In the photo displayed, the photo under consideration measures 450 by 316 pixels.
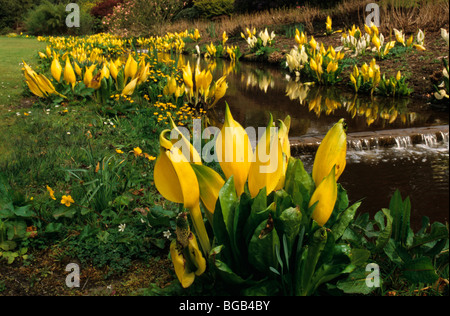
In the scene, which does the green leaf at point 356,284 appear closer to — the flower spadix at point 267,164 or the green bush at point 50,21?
the flower spadix at point 267,164

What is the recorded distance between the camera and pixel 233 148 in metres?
1.50

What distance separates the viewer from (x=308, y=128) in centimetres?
470

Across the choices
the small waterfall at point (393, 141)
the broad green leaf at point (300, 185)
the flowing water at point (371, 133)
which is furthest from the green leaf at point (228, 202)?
the small waterfall at point (393, 141)

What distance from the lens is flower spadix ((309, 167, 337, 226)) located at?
1.49 metres

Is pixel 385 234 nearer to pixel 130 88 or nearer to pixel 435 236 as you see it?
pixel 435 236

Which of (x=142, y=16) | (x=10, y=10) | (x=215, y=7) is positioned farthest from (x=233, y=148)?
(x=215, y=7)

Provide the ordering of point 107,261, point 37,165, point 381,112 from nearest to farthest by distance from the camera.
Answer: point 107,261
point 37,165
point 381,112

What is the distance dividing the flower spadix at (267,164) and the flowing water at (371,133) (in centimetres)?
140

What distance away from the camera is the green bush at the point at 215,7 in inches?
942

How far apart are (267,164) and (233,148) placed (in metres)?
0.14

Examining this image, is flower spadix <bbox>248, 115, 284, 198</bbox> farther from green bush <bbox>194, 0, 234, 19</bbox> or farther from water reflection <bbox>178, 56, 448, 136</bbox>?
green bush <bbox>194, 0, 234, 19</bbox>

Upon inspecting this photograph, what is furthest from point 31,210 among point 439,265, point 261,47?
point 261,47
